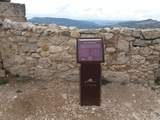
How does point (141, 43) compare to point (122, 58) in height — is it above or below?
above

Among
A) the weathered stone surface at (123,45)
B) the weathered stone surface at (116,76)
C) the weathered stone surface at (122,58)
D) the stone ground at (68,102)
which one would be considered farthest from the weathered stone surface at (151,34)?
the stone ground at (68,102)

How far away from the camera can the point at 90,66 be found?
20.0 ft

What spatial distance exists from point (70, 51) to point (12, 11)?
2534 mm

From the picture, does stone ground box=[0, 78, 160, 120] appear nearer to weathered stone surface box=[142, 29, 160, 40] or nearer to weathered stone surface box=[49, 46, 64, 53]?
weathered stone surface box=[49, 46, 64, 53]

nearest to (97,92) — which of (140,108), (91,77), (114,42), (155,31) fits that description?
(91,77)

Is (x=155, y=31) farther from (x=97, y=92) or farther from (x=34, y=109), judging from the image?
(x=34, y=109)

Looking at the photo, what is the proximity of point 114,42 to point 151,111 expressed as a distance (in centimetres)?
176

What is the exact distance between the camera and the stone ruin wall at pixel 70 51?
7070 mm

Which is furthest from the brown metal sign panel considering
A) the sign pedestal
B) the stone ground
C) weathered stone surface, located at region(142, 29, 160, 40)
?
weathered stone surface, located at region(142, 29, 160, 40)

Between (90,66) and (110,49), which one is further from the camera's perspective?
(110,49)

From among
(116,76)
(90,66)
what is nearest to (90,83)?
(90,66)

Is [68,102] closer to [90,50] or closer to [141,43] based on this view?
[90,50]

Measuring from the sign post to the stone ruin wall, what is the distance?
103 cm

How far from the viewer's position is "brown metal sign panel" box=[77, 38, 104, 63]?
6020 mm
